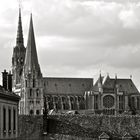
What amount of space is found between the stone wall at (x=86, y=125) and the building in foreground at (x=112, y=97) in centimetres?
8933

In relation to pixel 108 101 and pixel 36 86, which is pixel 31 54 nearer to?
pixel 36 86

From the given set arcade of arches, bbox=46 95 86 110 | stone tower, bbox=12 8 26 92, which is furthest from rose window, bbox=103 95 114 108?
stone tower, bbox=12 8 26 92

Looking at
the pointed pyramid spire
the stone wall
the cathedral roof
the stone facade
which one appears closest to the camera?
the stone wall

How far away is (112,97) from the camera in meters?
168

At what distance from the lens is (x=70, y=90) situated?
17525 centimetres

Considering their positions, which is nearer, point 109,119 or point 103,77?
point 109,119

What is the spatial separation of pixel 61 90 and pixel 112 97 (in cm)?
1599

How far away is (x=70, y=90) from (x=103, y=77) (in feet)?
36.5

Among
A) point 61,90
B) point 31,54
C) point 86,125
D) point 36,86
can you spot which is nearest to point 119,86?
point 61,90

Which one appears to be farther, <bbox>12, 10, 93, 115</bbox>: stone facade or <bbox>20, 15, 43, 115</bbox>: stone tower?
<bbox>12, 10, 93, 115</bbox>: stone facade

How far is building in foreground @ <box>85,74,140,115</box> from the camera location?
16625cm

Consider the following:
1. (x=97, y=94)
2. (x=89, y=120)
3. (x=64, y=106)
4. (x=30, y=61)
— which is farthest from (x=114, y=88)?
(x=89, y=120)

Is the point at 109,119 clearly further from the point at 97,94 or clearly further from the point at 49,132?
the point at 97,94

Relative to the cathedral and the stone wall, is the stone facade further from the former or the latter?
the stone wall
